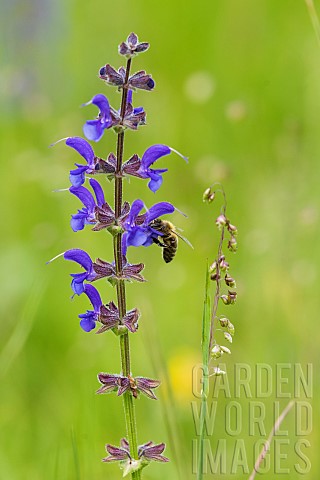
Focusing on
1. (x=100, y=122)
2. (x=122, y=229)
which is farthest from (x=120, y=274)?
(x=100, y=122)

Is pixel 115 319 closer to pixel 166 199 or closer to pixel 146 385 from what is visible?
pixel 146 385

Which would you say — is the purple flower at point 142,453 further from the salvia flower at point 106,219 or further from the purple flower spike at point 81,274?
the salvia flower at point 106,219

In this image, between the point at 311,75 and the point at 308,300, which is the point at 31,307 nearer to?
the point at 308,300

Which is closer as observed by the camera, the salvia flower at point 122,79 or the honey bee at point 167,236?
the salvia flower at point 122,79

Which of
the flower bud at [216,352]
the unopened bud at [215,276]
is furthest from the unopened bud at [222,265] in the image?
the flower bud at [216,352]

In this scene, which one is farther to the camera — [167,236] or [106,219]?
[167,236]

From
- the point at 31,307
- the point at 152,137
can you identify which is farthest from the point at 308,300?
the point at 152,137
